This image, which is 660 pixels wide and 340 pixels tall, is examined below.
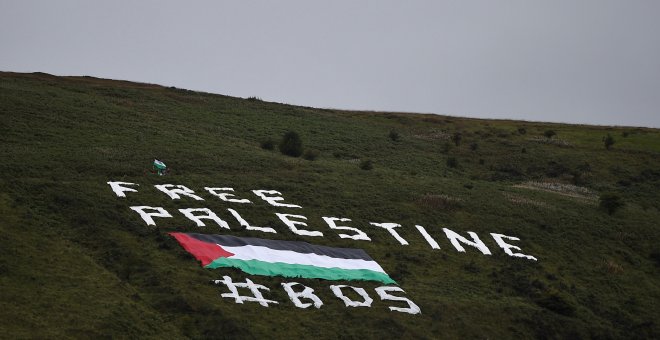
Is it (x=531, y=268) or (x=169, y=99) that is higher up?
(x=169, y=99)

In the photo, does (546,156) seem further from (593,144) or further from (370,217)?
(370,217)

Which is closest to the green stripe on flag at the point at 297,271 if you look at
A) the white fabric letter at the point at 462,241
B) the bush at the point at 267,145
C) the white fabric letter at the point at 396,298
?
the white fabric letter at the point at 396,298

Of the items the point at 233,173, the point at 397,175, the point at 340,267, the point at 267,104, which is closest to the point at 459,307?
the point at 340,267

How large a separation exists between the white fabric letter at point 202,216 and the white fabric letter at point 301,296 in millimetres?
9002

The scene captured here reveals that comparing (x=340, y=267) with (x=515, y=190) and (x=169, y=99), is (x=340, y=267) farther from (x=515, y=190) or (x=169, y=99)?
(x=169, y=99)

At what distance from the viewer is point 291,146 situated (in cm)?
8131

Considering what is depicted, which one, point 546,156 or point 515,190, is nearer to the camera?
point 515,190

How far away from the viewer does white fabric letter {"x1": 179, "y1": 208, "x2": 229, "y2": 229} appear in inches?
1998

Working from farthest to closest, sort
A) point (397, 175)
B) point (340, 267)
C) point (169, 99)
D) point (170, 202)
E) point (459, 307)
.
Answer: point (169, 99) < point (397, 175) < point (170, 202) < point (340, 267) < point (459, 307)

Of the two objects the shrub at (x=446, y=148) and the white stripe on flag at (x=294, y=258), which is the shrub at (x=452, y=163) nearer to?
the shrub at (x=446, y=148)

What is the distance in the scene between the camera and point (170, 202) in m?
53.6

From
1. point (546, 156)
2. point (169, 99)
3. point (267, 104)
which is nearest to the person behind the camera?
point (546, 156)

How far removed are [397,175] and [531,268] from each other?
2406 cm

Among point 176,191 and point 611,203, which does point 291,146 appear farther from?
point 611,203
